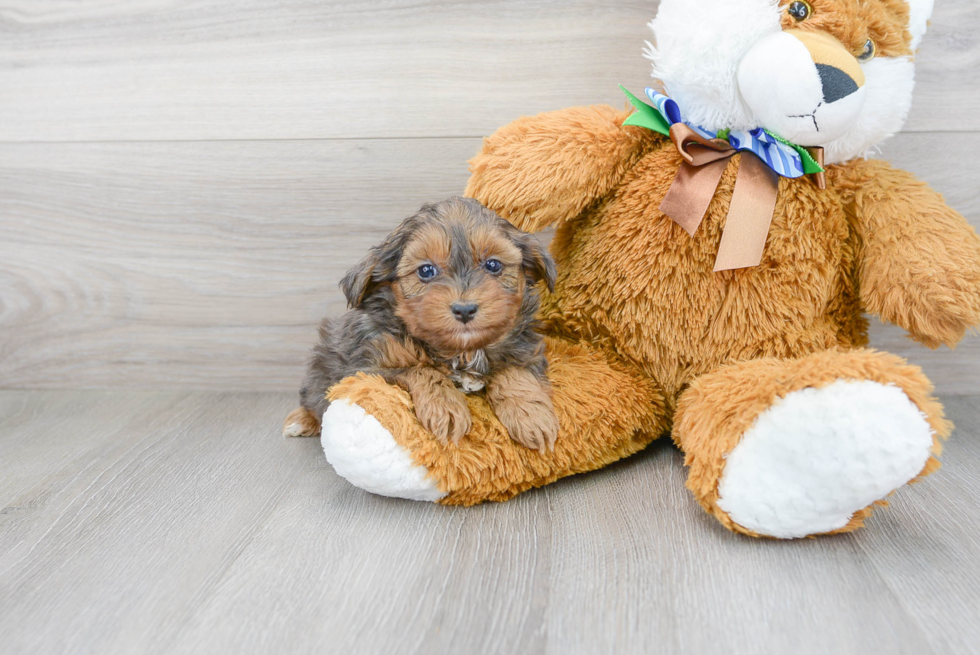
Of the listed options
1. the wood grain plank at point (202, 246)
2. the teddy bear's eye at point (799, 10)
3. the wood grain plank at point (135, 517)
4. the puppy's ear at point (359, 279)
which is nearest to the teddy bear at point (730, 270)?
the teddy bear's eye at point (799, 10)

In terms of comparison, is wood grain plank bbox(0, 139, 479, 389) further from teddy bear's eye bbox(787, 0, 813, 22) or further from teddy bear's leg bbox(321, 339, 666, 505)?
teddy bear's eye bbox(787, 0, 813, 22)

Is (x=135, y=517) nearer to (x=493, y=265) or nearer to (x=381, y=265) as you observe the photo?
(x=381, y=265)

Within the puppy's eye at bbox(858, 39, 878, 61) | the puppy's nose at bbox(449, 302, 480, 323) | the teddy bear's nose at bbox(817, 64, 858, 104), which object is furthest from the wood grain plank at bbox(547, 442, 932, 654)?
the puppy's eye at bbox(858, 39, 878, 61)

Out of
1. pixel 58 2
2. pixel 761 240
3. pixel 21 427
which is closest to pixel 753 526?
pixel 761 240

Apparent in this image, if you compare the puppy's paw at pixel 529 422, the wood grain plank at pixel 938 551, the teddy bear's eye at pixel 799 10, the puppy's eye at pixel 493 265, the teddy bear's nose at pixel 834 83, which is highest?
the teddy bear's eye at pixel 799 10

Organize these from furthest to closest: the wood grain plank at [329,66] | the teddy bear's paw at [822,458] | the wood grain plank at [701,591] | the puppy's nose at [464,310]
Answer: the wood grain plank at [329,66] < the puppy's nose at [464,310] < the teddy bear's paw at [822,458] < the wood grain plank at [701,591]

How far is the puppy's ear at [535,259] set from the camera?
1.31 m

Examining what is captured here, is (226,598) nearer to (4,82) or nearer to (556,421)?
(556,421)

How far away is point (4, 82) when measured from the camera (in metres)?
1.87

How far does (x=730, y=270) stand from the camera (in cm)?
138

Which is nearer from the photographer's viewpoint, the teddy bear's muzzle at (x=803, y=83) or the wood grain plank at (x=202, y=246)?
the teddy bear's muzzle at (x=803, y=83)

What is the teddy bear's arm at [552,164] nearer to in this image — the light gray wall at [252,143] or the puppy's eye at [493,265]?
the puppy's eye at [493,265]

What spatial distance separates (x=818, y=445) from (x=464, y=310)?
0.58 m

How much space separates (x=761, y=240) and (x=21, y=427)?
6.03 ft
